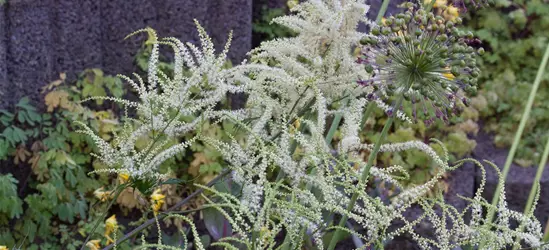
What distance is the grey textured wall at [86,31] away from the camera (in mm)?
2785

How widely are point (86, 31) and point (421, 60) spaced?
206 centimetres

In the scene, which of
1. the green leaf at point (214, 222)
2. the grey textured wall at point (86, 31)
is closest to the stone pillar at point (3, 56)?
the grey textured wall at point (86, 31)

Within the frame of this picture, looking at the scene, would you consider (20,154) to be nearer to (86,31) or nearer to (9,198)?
(9,198)

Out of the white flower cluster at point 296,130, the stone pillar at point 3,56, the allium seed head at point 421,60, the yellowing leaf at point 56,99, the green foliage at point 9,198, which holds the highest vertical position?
the allium seed head at point 421,60

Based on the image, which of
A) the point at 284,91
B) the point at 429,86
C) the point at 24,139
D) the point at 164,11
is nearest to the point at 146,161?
the point at 284,91

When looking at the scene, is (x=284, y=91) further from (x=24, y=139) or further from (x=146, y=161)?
(x=24, y=139)

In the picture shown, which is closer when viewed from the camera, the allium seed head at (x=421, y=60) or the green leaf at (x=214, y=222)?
the allium seed head at (x=421, y=60)

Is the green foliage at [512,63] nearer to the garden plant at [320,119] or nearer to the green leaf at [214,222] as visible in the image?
the green leaf at [214,222]

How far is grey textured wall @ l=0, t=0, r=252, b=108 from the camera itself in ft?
9.14

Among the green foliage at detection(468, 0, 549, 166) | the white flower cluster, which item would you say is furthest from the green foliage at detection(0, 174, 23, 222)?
the green foliage at detection(468, 0, 549, 166)

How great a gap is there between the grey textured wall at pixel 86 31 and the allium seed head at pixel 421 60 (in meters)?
1.92

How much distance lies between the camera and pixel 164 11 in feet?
10.4

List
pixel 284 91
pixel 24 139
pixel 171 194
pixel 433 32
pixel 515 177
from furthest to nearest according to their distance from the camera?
pixel 515 177, pixel 171 194, pixel 24 139, pixel 284 91, pixel 433 32

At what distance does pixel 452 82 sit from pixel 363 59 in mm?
154
